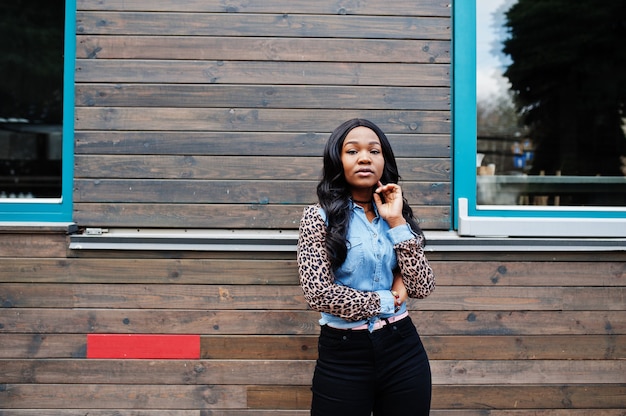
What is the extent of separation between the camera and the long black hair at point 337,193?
5.77 ft

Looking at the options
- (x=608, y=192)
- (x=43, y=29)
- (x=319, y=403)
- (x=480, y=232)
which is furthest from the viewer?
(x=43, y=29)

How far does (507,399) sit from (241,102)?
7.03 feet

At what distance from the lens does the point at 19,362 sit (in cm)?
268

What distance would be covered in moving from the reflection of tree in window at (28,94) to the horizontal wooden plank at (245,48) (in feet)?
8.80

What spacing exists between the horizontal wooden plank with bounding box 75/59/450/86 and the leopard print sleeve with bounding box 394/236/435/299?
3.94 ft

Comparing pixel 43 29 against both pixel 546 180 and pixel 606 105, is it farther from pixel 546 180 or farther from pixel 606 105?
pixel 606 105

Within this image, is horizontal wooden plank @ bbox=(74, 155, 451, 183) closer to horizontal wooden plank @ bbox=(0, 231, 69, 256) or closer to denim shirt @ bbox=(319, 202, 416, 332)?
horizontal wooden plank @ bbox=(0, 231, 69, 256)

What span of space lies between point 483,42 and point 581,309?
1.81 metres

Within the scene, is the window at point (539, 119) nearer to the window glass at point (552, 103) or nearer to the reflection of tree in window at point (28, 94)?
the window glass at point (552, 103)

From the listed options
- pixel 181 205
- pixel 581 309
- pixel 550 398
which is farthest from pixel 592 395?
pixel 181 205

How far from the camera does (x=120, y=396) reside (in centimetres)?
268

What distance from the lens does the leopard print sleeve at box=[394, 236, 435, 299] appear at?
1.76 meters

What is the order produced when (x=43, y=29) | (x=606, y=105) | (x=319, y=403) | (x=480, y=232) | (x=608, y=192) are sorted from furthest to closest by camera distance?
(x=43, y=29) → (x=606, y=105) → (x=608, y=192) → (x=480, y=232) → (x=319, y=403)

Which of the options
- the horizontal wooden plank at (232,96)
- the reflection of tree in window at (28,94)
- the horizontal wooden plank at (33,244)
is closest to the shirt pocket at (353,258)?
the horizontal wooden plank at (232,96)
